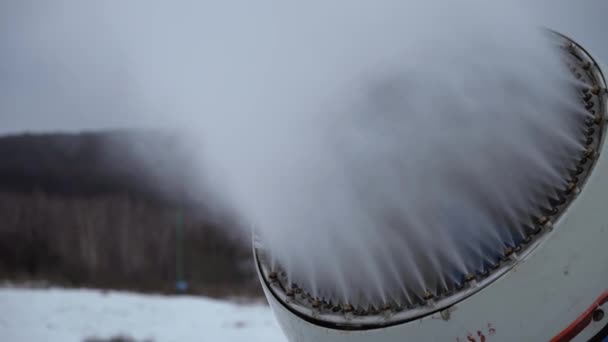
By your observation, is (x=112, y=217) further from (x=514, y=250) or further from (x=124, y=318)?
(x=514, y=250)

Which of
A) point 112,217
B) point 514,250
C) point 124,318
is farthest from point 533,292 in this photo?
point 112,217

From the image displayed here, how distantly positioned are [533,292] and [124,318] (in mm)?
6679

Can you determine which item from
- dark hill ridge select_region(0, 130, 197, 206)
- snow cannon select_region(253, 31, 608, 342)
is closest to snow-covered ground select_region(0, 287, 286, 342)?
snow cannon select_region(253, 31, 608, 342)

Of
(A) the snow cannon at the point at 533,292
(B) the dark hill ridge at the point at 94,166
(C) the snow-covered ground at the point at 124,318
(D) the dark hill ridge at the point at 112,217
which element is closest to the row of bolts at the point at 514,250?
(A) the snow cannon at the point at 533,292

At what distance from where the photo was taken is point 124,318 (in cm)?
737

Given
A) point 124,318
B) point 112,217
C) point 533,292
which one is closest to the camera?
point 533,292

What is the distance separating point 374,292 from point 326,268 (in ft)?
0.61

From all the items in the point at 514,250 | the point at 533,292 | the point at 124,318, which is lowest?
the point at 124,318

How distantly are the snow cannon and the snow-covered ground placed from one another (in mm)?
4077

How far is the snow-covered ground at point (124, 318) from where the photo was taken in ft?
19.9

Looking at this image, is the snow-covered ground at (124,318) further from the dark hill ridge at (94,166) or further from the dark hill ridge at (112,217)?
the dark hill ridge at (94,166)

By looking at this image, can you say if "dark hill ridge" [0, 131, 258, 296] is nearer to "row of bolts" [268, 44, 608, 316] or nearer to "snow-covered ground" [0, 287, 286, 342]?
"snow-covered ground" [0, 287, 286, 342]

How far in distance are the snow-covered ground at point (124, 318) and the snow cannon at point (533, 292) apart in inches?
161

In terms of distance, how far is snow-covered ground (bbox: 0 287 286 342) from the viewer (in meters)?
6.06
